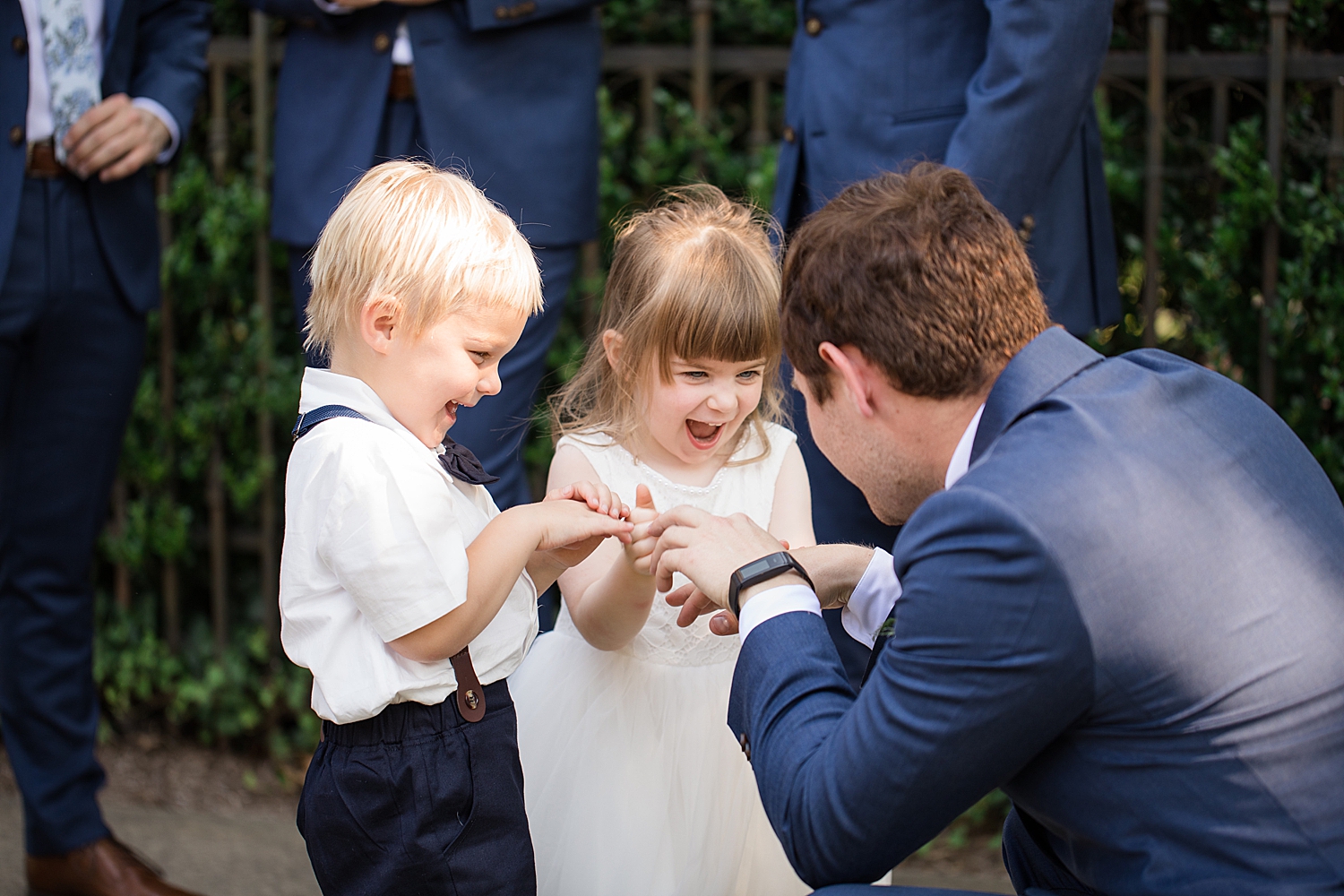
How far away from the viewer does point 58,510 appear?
2.80 metres

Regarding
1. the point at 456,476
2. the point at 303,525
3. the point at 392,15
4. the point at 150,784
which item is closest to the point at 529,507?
the point at 456,476

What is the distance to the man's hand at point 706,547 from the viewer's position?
177cm

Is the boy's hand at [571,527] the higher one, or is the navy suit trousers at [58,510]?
Answer: the boy's hand at [571,527]

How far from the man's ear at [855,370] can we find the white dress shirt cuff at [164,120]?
181cm

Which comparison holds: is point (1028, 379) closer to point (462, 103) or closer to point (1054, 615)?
point (1054, 615)

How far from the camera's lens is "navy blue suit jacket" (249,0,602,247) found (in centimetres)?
275

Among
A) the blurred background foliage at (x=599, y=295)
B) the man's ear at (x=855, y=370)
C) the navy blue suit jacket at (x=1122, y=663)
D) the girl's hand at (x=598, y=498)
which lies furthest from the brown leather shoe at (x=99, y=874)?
the man's ear at (x=855, y=370)

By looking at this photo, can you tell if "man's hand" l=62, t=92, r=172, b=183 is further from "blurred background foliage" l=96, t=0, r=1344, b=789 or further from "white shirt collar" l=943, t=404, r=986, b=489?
"white shirt collar" l=943, t=404, r=986, b=489

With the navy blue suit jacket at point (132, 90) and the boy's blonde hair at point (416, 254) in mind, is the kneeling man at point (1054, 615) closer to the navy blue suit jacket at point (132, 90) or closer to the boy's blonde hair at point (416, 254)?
the boy's blonde hair at point (416, 254)

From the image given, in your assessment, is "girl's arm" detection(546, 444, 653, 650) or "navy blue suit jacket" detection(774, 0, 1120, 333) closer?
"girl's arm" detection(546, 444, 653, 650)

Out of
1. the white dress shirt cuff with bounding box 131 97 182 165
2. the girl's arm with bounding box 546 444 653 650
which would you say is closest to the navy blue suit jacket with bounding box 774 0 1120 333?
the girl's arm with bounding box 546 444 653 650

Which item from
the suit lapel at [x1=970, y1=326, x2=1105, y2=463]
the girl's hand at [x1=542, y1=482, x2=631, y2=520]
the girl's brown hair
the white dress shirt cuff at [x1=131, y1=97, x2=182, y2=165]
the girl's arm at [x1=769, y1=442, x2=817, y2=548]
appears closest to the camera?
the suit lapel at [x1=970, y1=326, x2=1105, y2=463]

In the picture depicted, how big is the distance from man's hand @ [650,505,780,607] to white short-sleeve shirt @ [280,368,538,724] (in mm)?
297

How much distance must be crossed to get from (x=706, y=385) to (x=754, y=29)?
1591 millimetres
